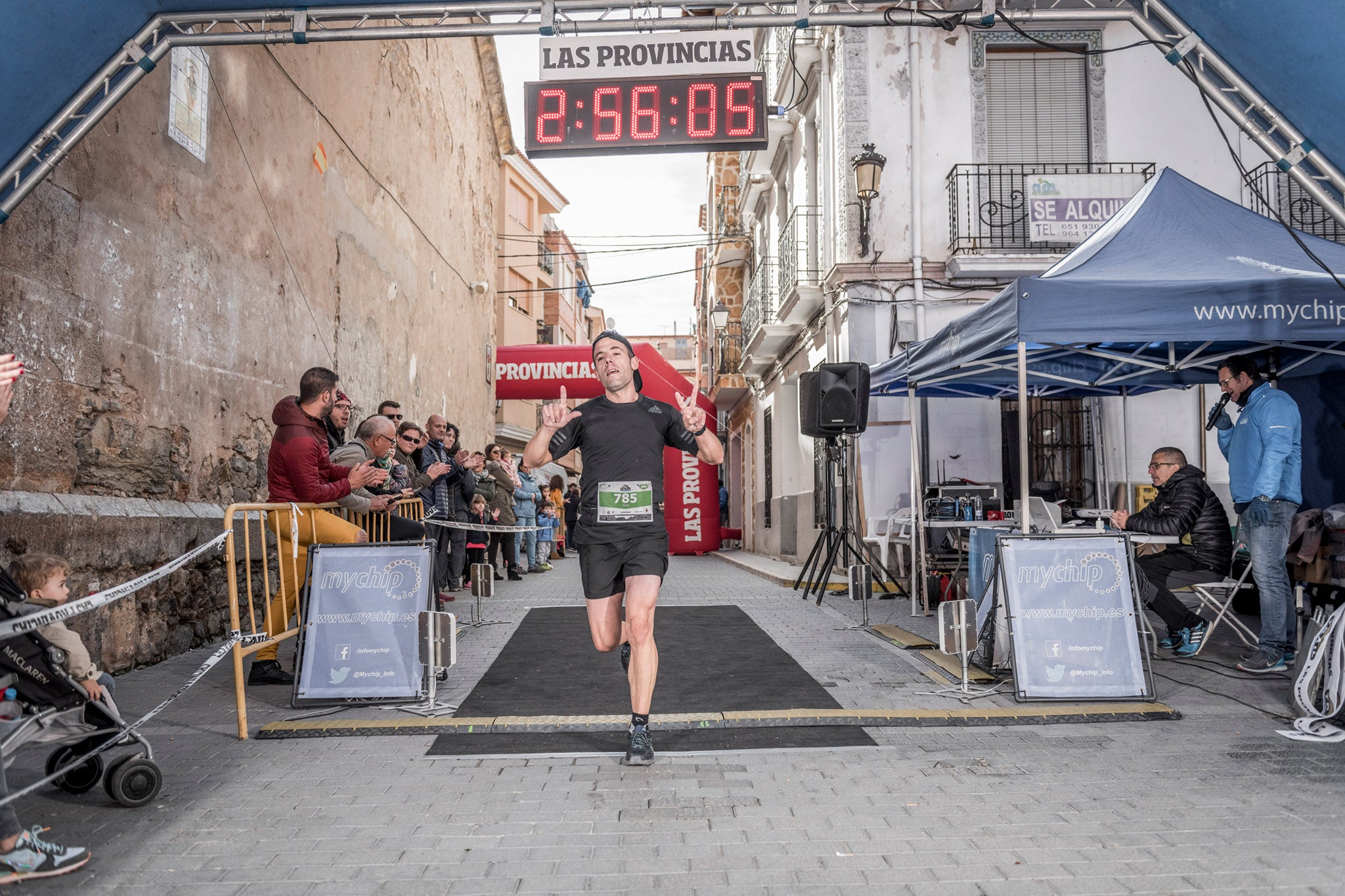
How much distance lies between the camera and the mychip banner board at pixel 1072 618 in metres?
5.82

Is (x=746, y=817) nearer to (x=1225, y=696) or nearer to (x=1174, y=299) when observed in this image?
(x=1225, y=696)

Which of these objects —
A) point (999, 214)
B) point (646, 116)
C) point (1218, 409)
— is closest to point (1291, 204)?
point (999, 214)

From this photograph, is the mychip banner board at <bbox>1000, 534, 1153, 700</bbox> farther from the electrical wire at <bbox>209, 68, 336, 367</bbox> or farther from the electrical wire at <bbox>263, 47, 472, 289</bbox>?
the electrical wire at <bbox>263, 47, 472, 289</bbox>

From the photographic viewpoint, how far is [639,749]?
182 inches

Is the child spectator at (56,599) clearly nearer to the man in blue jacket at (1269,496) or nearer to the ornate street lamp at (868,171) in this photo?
the man in blue jacket at (1269,496)

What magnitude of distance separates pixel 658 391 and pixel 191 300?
14016 mm

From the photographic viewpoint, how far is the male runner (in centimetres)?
476

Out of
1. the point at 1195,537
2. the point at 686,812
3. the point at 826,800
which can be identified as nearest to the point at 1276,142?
the point at 1195,537

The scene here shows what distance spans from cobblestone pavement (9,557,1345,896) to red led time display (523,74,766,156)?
4881 millimetres

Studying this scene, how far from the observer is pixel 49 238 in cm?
618

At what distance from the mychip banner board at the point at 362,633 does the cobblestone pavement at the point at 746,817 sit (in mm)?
339

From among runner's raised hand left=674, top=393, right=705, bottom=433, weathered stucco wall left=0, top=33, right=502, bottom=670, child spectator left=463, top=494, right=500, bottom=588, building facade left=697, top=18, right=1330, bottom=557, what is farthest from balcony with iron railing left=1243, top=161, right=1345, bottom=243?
runner's raised hand left=674, top=393, right=705, bottom=433

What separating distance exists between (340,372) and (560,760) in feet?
27.8

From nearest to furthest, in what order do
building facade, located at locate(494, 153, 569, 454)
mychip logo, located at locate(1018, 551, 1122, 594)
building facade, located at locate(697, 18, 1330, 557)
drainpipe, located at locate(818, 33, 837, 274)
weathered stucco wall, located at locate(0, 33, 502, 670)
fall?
mychip logo, located at locate(1018, 551, 1122, 594) < weathered stucco wall, located at locate(0, 33, 502, 670) < building facade, located at locate(697, 18, 1330, 557) < drainpipe, located at locate(818, 33, 837, 274) < building facade, located at locate(494, 153, 569, 454)
